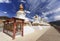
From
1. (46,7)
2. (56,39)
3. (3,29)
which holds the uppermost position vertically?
(46,7)

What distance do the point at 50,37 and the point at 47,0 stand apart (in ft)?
2.16

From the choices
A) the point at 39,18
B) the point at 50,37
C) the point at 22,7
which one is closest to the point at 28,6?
the point at 22,7

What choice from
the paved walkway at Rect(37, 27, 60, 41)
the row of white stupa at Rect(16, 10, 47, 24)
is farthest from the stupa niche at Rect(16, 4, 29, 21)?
the paved walkway at Rect(37, 27, 60, 41)

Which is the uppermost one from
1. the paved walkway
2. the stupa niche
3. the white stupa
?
the stupa niche

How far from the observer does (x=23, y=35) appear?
A: 103 inches

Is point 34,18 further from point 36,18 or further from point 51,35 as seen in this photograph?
Answer: point 51,35

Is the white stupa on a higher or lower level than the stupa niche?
lower

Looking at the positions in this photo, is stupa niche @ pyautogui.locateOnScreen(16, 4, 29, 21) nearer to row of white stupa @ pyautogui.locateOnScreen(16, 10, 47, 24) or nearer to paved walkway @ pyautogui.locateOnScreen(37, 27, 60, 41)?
row of white stupa @ pyautogui.locateOnScreen(16, 10, 47, 24)

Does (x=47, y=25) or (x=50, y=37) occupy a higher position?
(x=47, y=25)

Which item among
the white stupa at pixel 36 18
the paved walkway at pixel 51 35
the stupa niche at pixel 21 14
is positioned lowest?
the paved walkway at pixel 51 35

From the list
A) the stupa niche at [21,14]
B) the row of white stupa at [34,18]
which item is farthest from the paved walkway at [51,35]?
the stupa niche at [21,14]

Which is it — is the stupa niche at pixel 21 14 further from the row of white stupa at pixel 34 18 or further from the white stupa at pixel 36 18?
the white stupa at pixel 36 18

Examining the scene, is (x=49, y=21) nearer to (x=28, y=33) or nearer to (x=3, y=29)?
(x=28, y=33)

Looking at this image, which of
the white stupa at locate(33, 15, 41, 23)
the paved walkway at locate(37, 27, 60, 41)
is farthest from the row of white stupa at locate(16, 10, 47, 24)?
the paved walkway at locate(37, 27, 60, 41)
